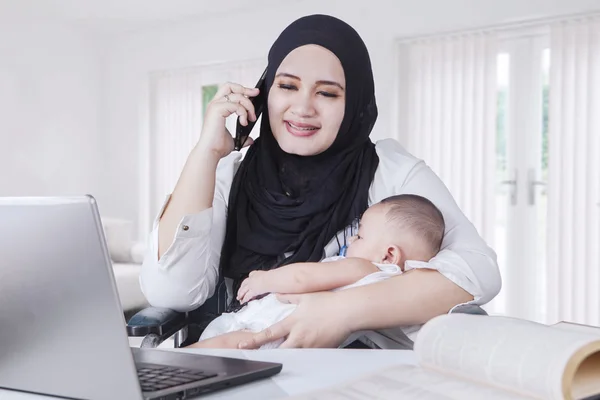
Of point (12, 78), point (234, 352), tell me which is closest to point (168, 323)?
point (234, 352)

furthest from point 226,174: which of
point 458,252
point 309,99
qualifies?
point 458,252

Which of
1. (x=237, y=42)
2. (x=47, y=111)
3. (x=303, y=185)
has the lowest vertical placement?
(x=303, y=185)

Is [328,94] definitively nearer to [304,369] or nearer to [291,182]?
[291,182]

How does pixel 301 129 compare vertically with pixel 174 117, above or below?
below

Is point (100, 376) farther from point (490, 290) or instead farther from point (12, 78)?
point (12, 78)

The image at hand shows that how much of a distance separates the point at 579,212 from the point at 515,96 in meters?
0.88

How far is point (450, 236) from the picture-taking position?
1.55m

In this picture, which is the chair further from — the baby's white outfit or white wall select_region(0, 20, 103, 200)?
white wall select_region(0, 20, 103, 200)

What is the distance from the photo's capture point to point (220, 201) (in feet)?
5.74

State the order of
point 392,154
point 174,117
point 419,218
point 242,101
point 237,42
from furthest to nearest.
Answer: point 174,117 < point 237,42 < point 392,154 < point 242,101 < point 419,218

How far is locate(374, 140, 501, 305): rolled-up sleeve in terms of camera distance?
1.34 meters

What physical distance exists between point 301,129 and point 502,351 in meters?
1.06

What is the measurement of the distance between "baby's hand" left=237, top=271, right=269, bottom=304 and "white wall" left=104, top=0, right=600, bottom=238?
347 cm

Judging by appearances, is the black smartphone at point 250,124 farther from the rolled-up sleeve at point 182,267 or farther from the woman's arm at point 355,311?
the woman's arm at point 355,311
